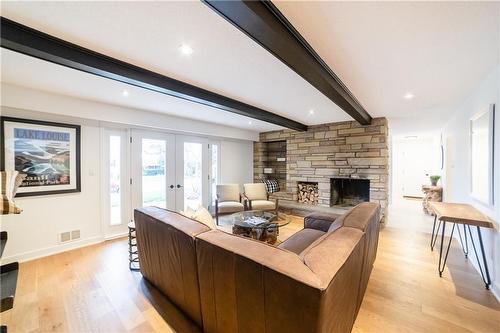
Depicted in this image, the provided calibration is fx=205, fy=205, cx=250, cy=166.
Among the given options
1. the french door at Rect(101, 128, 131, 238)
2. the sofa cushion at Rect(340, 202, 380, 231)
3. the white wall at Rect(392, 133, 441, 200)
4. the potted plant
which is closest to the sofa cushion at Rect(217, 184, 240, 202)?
the french door at Rect(101, 128, 131, 238)

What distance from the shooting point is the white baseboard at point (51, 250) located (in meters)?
2.72

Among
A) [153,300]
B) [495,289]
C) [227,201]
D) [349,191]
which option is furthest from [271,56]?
[349,191]

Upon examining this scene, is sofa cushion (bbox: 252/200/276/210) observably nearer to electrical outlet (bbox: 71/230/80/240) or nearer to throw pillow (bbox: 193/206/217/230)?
throw pillow (bbox: 193/206/217/230)

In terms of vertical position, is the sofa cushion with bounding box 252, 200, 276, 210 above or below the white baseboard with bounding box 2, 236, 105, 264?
above

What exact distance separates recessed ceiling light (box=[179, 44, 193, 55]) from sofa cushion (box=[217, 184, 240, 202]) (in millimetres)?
3381

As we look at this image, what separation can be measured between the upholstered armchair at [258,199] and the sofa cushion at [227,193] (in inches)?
8.7

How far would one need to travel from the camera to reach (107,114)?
3.30m

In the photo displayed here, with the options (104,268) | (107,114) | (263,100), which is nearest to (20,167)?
(107,114)

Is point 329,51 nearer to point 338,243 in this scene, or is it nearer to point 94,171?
point 338,243

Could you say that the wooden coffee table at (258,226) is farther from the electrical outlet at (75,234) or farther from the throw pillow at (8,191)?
the electrical outlet at (75,234)

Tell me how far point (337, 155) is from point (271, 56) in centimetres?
348

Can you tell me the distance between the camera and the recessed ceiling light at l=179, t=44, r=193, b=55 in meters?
1.71

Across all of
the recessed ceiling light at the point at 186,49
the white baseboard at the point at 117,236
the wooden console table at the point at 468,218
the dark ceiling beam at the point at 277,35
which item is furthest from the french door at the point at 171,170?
the wooden console table at the point at 468,218

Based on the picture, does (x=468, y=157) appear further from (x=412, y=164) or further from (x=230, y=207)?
(x=412, y=164)
